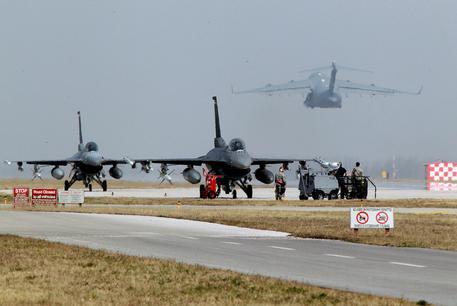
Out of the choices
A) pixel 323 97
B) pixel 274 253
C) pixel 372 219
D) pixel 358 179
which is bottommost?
pixel 274 253

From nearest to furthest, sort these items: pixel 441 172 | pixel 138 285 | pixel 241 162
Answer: pixel 138 285, pixel 241 162, pixel 441 172

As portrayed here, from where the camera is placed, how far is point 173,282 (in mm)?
17359

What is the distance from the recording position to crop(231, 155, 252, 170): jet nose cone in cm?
6819

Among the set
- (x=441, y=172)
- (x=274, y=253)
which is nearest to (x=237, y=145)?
(x=441, y=172)

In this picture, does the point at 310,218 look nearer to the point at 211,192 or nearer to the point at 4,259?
the point at 4,259

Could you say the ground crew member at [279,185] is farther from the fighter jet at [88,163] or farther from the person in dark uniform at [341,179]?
the fighter jet at [88,163]

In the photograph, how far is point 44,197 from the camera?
55219mm

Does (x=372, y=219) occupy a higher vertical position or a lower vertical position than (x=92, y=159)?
lower

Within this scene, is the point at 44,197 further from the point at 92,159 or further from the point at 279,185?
the point at 92,159

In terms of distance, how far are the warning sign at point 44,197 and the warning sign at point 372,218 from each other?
27.7m

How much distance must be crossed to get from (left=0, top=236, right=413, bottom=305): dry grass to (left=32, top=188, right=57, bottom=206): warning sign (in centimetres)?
3347

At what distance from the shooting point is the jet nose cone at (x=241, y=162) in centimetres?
6819

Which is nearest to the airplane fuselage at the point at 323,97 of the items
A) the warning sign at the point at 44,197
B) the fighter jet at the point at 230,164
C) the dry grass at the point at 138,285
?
the fighter jet at the point at 230,164

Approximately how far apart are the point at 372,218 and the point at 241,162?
37.5 metres
